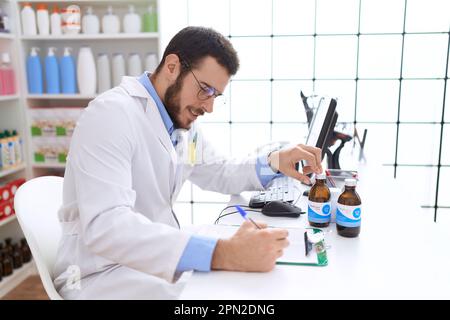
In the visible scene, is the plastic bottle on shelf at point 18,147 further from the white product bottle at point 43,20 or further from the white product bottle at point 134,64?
the white product bottle at point 134,64

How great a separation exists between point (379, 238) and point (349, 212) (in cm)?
13

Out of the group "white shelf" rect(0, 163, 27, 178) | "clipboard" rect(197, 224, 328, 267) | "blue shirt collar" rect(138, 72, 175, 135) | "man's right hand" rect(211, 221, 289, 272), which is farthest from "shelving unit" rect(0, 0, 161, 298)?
"man's right hand" rect(211, 221, 289, 272)

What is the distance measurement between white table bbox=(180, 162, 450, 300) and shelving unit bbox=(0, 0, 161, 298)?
206 centimetres

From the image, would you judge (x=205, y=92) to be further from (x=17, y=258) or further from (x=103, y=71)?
(x=17, y=258)

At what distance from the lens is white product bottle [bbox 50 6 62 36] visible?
9.17 ft

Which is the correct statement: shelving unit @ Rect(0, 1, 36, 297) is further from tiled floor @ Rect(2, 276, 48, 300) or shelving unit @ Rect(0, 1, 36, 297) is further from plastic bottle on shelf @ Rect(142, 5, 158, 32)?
plastic bottle on shelf @ Rect(142, 5, 158, 32)

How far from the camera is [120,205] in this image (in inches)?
42.9

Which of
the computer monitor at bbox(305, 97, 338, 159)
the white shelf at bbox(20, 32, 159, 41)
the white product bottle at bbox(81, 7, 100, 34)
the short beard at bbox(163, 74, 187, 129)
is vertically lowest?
the computer monitor at bbox(305, 97, 338, 159)

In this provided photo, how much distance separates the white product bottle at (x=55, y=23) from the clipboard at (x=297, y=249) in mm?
2181

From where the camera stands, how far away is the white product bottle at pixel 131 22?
274cm

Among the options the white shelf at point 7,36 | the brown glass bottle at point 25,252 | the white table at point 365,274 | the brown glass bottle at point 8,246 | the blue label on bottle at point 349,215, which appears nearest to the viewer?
the white table at point 365,274

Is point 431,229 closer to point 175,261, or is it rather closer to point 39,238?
point 175,261

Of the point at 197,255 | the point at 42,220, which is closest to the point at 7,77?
the point at 42,220

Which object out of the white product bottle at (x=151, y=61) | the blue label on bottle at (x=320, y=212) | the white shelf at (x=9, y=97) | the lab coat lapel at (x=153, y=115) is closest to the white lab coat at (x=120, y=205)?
the lab coat lapel at (x=153, y=115)
